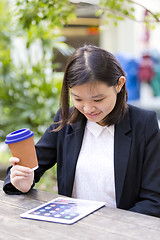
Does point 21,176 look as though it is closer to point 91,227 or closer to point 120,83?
point 91,227

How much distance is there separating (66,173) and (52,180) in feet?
7.57

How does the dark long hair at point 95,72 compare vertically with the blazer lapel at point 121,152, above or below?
above

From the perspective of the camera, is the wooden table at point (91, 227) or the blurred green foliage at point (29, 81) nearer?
the wooden table at point (91, 227)

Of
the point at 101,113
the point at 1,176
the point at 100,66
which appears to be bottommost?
the point at 1,176

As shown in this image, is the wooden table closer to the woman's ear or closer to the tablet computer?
the tablet computer

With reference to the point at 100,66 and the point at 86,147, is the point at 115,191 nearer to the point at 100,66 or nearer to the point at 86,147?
the point at 86,147

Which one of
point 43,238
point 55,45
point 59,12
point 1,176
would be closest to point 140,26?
point 55,45

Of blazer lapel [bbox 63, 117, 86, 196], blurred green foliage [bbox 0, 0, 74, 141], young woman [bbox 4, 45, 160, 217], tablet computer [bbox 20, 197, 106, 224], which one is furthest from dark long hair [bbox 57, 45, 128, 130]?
blurred green foliage [bbox 0, 0, 74, 141]

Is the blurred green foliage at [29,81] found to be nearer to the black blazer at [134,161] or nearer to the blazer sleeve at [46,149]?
the blazer sleeve at [46,149]

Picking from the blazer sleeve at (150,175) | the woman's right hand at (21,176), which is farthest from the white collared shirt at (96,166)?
the woman's right hand at (21,176)

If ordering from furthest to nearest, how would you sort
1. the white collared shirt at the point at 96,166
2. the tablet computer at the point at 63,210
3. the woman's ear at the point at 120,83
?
1. the white collared shirt at the point at 96,166
2. the woman's ear at the point at 120,83
3. the tablet computer at the point at 63,210

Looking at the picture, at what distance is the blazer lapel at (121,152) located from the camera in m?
1.71

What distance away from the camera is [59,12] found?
92.9 inches

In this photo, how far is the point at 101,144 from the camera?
1.80m
